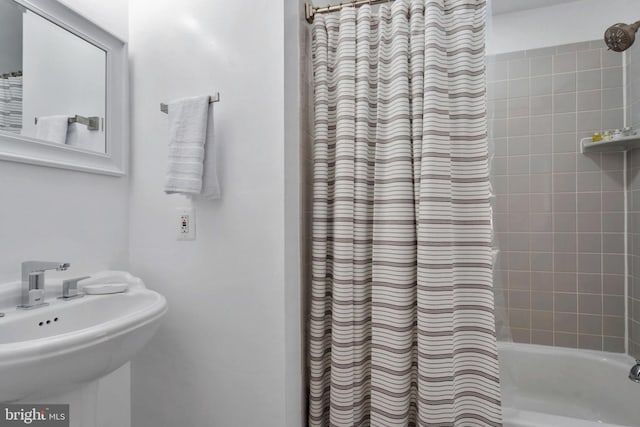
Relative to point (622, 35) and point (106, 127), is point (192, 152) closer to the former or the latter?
point (106, 127)

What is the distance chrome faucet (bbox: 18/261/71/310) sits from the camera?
0.94 metres

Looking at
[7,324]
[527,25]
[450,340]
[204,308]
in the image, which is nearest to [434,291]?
[450,340]

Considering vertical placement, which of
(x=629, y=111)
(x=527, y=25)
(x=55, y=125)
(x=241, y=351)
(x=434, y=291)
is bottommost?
(x=241, y=351)

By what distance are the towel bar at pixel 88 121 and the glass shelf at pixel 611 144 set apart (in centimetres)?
231

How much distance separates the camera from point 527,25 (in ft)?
6.44

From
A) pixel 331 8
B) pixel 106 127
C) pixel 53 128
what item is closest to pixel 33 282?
pixel 53 128

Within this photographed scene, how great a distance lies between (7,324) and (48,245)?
0.30 meters

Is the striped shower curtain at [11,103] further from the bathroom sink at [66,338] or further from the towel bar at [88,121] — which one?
the bathroom sink at [66,338]

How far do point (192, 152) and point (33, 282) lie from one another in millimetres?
591

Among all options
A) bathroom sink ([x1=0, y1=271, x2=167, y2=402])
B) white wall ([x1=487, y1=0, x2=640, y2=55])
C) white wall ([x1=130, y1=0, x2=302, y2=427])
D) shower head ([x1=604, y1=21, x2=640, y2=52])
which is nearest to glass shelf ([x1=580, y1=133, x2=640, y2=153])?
shower head ([x1=604, y1=21, x2=640, y2=52])

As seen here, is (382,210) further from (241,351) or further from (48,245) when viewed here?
(48,245)

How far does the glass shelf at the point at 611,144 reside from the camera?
1609 millimetres

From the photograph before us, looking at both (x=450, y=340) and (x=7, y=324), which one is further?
(x=450, y=340)

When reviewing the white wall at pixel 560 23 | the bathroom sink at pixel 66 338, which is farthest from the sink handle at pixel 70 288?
the white wall at pixel 560 23
